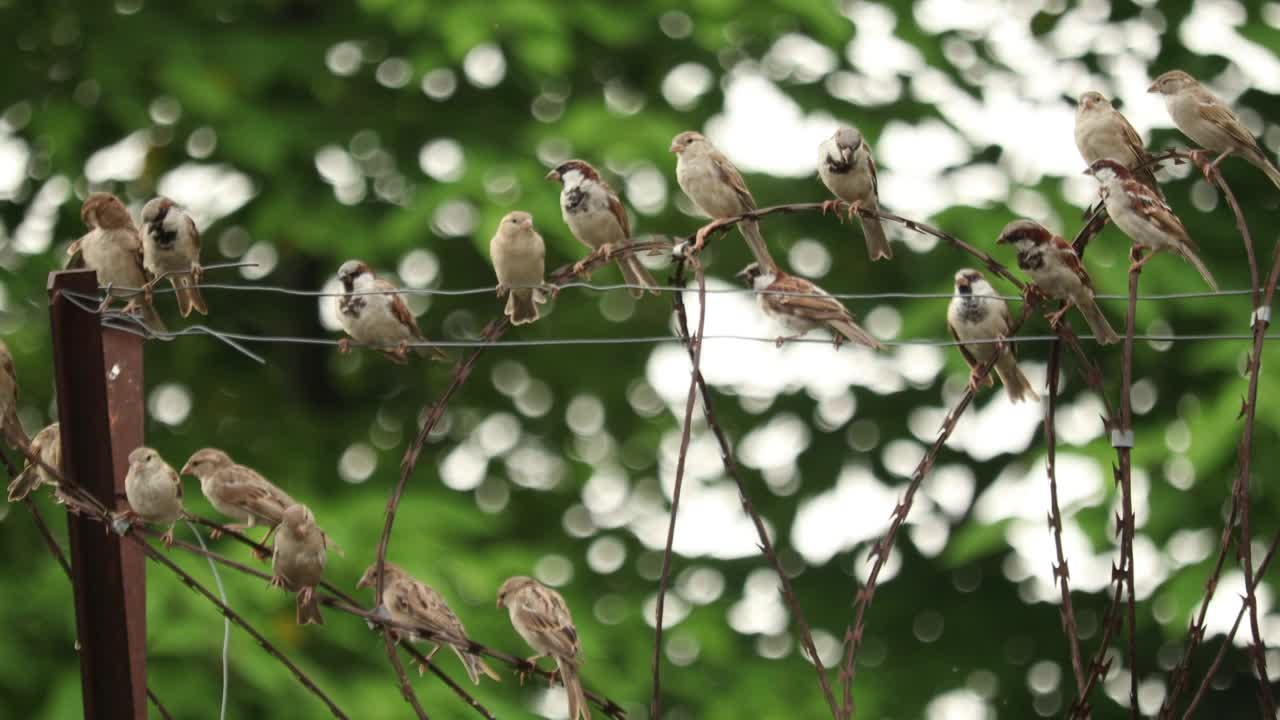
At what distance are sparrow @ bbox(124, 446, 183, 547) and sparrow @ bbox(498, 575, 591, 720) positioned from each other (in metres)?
1.15

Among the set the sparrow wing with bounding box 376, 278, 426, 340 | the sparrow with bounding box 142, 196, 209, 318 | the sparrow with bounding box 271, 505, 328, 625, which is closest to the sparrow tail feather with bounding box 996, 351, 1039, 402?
the sparrow wing with bounding box 376, 278, 426, 340

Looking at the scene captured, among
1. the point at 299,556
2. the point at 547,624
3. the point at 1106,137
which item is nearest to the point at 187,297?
the point at 299,556

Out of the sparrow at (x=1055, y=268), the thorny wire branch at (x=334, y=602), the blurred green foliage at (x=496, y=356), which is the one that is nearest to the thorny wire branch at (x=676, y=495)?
the thorny wire branch at (x=334, y=602)

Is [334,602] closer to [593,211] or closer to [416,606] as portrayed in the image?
[416,606]

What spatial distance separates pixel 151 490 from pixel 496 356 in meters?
5.10

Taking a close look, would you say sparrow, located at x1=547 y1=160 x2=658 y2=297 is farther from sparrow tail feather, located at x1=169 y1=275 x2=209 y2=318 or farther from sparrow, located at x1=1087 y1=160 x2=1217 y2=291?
sparrow, located at x1=1087 y1=160 x2=1217 y2=291

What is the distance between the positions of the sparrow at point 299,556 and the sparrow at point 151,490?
267 mm

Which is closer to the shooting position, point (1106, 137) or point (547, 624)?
point (1106, 137)

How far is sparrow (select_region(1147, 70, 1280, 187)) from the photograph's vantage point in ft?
15.5

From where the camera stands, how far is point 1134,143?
16.1ft

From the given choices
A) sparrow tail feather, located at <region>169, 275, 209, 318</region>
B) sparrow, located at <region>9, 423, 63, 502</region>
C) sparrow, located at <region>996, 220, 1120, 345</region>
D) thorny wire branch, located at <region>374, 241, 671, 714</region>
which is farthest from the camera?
sparrow tail feather, located at <region>169, 275, 209, 318</region>

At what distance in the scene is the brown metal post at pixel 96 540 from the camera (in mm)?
3959

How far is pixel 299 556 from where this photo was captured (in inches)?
167

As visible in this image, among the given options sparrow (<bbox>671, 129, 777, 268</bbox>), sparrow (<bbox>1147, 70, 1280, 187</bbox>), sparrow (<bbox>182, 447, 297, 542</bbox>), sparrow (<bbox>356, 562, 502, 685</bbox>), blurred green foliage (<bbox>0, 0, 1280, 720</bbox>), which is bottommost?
blurred green foliage (<bbox>0, 0, 1280, 720</bbox>)
